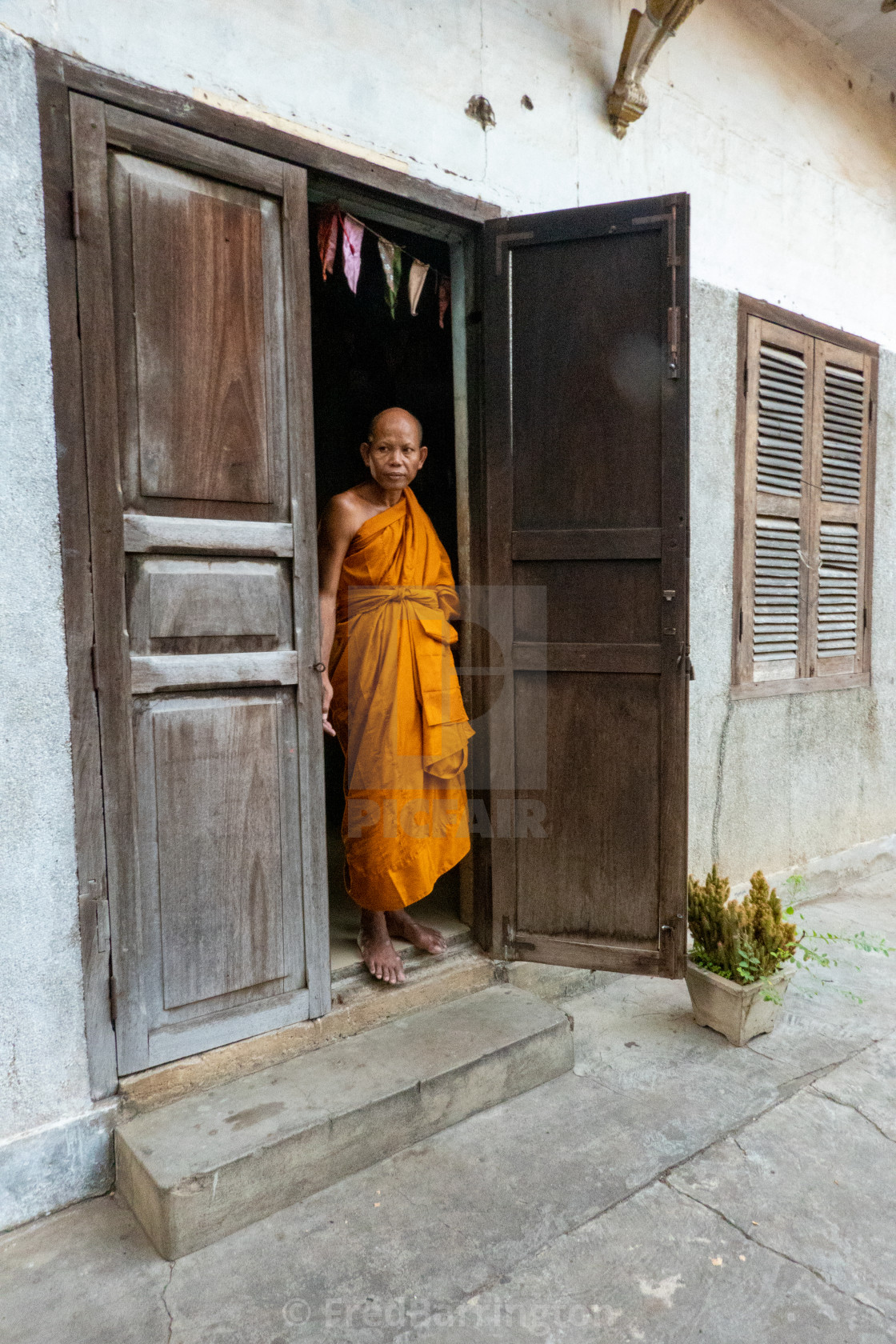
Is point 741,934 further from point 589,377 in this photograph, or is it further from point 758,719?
point 589,377

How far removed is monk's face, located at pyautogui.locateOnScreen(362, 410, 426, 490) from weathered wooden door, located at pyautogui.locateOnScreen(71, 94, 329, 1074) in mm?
585

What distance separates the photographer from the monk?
2975mm

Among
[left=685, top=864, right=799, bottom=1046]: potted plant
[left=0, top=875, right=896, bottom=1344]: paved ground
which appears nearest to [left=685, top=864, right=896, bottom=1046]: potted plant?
[left=685, top=864, right=799, bottom=1046]: potted plant

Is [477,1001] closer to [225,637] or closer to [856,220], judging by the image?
[225,637]

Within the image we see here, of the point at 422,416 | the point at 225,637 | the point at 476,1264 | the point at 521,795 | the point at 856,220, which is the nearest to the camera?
the point at 476,1264

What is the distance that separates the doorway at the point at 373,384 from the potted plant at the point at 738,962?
0.92 m

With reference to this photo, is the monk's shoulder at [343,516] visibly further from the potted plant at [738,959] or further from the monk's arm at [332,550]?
the potted plant at [738,959]

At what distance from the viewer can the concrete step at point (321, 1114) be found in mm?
2018

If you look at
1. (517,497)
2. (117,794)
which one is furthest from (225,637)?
(517,497)

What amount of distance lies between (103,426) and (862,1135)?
2.98 metres

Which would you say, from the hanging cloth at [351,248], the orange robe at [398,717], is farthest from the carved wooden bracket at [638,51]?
the orange robe at [398,717]

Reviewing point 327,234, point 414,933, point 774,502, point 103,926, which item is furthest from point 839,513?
point 103,926

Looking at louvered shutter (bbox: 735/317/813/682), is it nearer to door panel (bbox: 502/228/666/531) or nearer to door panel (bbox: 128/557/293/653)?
door panel (bbox: 502/228/666/531)

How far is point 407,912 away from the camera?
11.4 ft
